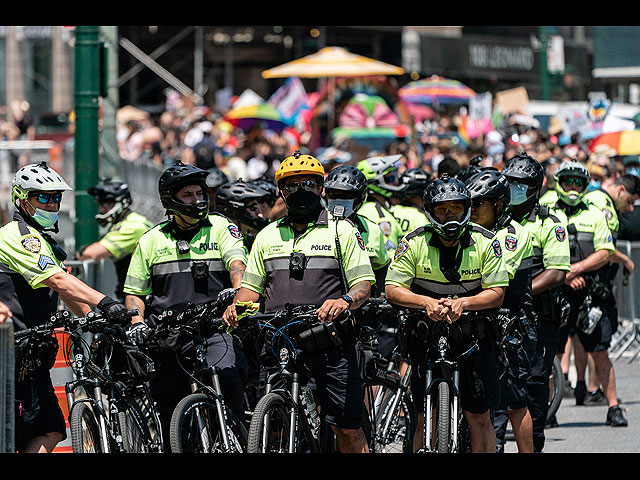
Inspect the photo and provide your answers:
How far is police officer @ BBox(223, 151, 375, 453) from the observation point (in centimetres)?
775

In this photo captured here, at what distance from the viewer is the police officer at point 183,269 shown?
316 inches

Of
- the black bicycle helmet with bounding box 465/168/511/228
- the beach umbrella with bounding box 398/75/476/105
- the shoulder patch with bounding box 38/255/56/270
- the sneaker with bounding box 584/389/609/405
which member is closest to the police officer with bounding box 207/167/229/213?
the black bicycle helmet with bounding box 465/168/511/228

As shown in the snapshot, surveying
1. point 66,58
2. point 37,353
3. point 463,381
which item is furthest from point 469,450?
point 66,58

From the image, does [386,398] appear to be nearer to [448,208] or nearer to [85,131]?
[448,208]

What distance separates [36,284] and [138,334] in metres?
0.61

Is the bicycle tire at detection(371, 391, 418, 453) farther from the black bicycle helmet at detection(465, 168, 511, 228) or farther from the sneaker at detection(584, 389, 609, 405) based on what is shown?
the sneaker at detection(584, 389, 609, 405)

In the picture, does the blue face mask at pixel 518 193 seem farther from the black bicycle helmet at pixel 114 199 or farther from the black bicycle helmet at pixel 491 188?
the black bicycle helmet at pixel 114 199

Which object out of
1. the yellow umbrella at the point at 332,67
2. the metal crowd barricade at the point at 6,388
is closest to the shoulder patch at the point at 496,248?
the metal crowd barricade at the point at 6,388

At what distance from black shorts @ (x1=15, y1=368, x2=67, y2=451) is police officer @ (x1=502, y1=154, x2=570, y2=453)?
3245 mm

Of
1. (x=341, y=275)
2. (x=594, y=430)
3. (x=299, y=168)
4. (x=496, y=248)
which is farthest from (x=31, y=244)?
(x=594, y=430)

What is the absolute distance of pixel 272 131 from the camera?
27219 mm

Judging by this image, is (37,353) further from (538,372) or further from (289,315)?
(538,372)

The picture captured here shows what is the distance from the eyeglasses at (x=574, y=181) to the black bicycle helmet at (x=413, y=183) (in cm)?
114

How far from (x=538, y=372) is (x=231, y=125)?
722 inches
